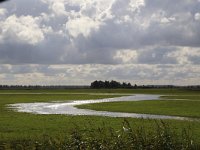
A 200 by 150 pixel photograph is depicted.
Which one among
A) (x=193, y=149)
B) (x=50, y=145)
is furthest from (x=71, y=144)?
(x=193, y=149)

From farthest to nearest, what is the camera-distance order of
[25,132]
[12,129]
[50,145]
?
[12,129], [25,132], [50,145]

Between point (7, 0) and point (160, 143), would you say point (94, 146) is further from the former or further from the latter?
point (7, 0)

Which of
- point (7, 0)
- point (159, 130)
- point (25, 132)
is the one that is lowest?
point (25, 132)

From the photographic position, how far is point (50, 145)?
10383 mm

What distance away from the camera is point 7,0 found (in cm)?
570

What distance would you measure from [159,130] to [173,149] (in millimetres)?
653

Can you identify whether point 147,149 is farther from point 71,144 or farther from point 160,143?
point 71,144

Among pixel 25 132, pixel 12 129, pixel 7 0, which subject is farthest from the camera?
pixel 12 129

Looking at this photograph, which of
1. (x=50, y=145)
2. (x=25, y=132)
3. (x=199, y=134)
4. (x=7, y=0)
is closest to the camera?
(x=7, y=0)

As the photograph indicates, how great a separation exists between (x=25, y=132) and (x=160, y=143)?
17018mm

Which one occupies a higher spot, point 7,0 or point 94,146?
point 7,0

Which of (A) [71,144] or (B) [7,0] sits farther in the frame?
(A) [71,144]

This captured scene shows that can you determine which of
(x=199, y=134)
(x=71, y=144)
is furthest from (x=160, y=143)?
(x=199, y=134)

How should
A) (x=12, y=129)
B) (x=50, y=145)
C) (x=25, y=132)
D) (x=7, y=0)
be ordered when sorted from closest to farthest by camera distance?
(x=7, y=0) < (x=50, y=145) < (x=25, y=132) < (x=12, y=129)
